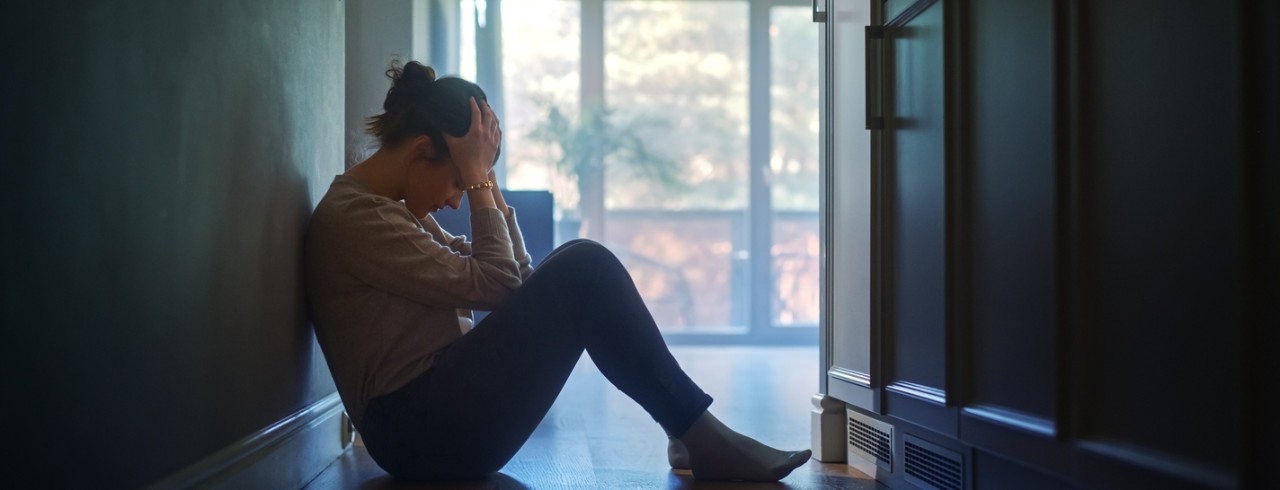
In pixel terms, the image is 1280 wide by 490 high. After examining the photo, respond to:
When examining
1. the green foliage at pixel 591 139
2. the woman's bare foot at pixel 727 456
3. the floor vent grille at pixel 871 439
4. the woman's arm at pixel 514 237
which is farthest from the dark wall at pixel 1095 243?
the green foliage at pixel 591 139

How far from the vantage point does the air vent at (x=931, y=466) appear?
1.75m

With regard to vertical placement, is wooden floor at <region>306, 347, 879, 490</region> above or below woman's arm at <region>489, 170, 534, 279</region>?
below

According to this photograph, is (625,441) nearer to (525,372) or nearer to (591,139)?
(525,372)

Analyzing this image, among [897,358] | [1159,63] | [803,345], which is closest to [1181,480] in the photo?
[1159,63]

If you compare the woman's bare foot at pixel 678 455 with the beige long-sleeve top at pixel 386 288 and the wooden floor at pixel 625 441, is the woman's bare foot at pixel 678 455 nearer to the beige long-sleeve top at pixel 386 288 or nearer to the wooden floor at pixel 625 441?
the wooden floor at pixel 625 441

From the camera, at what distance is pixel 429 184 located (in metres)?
1.96

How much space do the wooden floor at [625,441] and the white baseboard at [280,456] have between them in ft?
0.14

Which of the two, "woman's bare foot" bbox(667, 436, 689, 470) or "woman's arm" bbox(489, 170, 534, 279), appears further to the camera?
"woman's bare foot" bbox(667, 436, 689, 470)

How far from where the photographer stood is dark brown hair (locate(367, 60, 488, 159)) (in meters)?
1.91

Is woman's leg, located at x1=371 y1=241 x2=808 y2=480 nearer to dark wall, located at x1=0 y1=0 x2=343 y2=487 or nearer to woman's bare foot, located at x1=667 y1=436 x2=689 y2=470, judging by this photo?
woman's bare foot, located at x1=667 y1=436 x2=689 y2=470

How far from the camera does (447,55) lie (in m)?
3.88

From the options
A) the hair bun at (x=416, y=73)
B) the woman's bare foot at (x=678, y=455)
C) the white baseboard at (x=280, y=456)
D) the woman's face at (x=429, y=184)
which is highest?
the hair bun at (x=416, y=73)

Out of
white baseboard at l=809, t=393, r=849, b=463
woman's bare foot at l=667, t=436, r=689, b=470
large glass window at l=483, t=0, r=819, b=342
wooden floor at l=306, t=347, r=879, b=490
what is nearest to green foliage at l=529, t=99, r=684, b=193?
large glass window at l=483, t=0, r=819, b=342

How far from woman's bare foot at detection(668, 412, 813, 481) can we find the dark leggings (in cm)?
4
